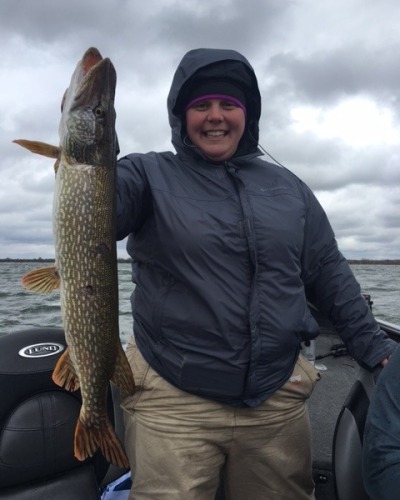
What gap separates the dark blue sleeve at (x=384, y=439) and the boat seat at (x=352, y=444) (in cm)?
45

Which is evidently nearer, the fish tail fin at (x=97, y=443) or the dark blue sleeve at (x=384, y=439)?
the dark blue sleeve at (x=384, y=439)

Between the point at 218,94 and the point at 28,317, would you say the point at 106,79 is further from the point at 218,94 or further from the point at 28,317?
the point at 28,317

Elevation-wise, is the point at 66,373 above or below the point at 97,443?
above

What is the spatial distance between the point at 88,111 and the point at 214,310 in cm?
108

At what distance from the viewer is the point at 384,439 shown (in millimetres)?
2064

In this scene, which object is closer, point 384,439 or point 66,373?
point 384,439

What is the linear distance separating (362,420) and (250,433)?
1.98 feet

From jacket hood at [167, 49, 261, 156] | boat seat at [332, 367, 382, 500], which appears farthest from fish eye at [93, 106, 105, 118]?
boat seat at [332, 367, 382, 500]

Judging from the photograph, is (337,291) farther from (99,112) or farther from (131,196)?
(99,112)

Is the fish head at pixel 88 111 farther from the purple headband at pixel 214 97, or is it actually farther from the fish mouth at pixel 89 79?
the purple headband at pixel 214 97

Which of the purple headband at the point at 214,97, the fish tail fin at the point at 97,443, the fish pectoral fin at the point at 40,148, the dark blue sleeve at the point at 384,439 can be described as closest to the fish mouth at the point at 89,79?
the fish pectoral fin at the point at 40,148

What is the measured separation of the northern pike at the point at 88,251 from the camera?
2.25 meters

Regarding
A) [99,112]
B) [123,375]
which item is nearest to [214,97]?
[99,112]

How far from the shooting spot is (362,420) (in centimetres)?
268
